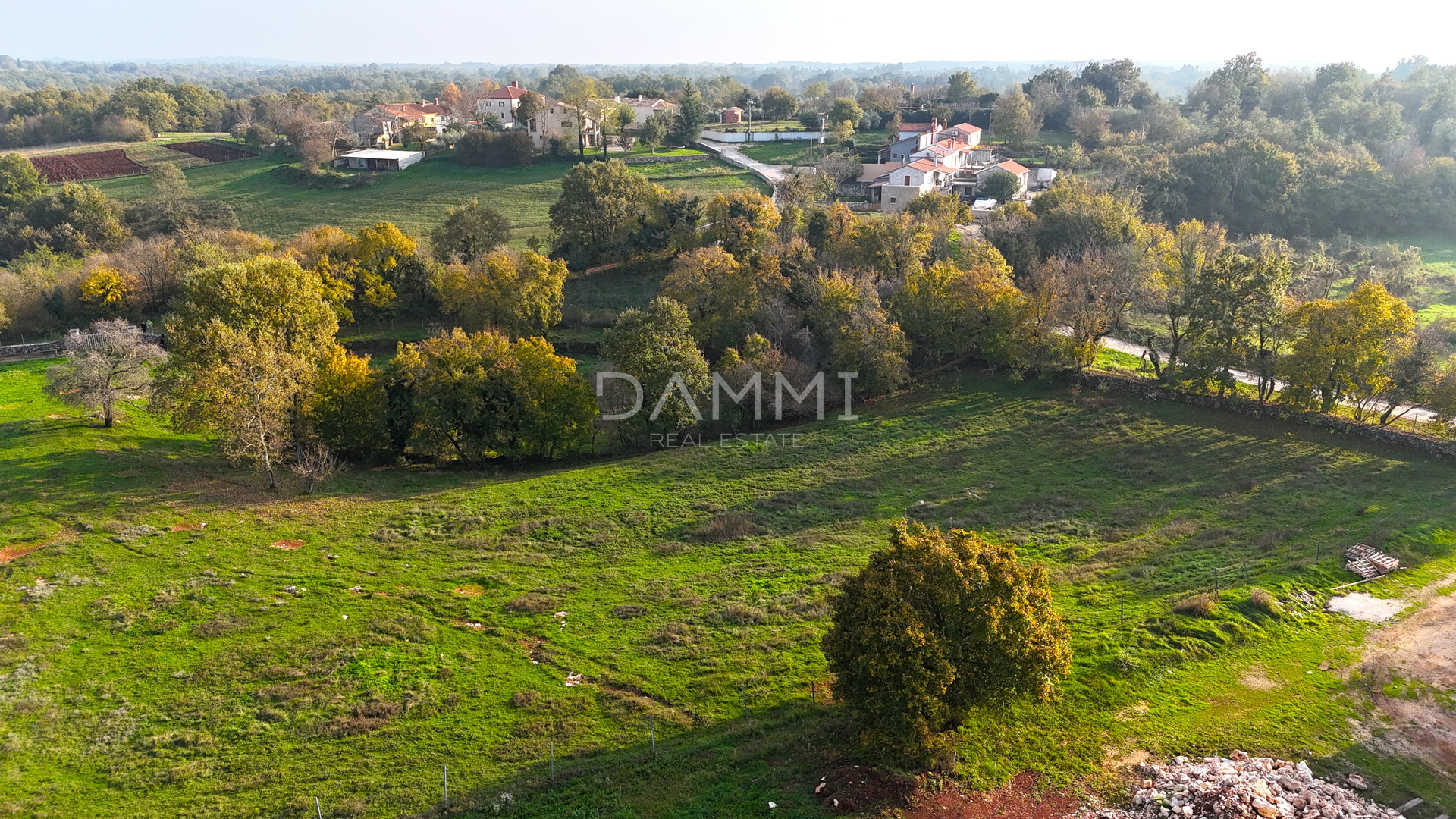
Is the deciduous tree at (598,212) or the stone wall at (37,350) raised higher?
the deciduous tree at (598,212)

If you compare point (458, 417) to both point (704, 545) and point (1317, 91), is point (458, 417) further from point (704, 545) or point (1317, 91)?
point (1317, 91)

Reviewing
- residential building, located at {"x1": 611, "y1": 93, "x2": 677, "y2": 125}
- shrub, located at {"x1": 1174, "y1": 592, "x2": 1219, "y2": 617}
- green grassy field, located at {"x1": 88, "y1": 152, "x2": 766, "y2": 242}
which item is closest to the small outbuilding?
green grassy field, located at {"x1": 88, "y1": 152, "x2": 766, "y2": 242}

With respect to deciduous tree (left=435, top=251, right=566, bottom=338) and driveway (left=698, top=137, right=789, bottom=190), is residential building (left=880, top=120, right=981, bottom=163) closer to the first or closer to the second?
driveway (left=698, top=137, right=789, bottom=190)

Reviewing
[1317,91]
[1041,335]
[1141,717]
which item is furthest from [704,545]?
[1317,91]

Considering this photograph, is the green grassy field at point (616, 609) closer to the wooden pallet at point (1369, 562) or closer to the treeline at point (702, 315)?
the wooden pallet at point (1369, 562)

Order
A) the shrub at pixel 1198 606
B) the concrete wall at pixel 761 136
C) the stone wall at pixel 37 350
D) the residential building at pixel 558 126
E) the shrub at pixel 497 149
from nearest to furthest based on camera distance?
the shrub at pixel 1198 606
the stone wall at pixel 37 350
the shrub at pixel 497 149
the residential building at pixel 558 126
the concrete wall at pixel 761 136

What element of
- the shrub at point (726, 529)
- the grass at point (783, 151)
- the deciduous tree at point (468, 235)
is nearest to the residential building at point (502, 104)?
the grass at point (783, 151)
